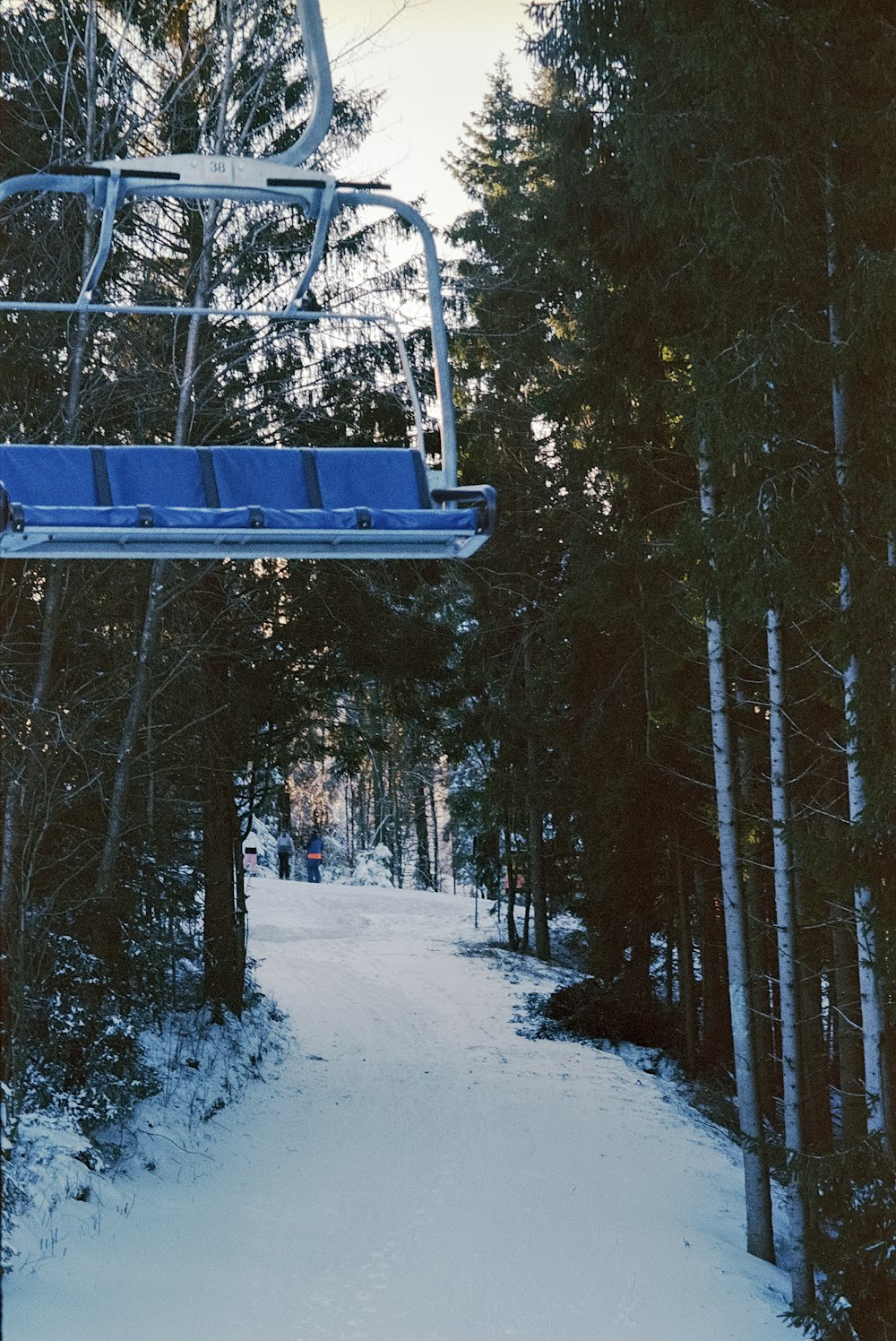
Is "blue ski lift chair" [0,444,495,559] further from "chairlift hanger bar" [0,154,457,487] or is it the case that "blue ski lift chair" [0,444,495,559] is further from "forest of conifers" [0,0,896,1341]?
"forest of conifers" [0,0,896,1341]

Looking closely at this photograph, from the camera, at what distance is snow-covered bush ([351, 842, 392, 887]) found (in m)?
40.0

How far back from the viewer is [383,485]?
5.84 meters

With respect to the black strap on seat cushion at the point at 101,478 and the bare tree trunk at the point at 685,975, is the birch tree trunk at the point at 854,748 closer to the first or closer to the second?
the black strap on seat cushion at the point at 101,478

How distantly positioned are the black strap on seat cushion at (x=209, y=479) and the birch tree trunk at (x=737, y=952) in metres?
6.71

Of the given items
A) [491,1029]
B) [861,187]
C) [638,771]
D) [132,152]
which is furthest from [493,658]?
[861,187]

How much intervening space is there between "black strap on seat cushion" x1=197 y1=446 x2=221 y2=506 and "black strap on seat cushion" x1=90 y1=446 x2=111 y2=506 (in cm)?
41

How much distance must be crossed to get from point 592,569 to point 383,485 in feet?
33.0

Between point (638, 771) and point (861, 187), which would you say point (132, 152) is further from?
point (638, 771)

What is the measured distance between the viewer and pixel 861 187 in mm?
9156

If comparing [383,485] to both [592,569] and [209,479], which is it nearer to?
[209,479]

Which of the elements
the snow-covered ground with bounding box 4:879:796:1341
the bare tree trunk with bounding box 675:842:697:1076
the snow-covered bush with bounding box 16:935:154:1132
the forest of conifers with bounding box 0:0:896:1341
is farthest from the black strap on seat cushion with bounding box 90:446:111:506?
the bare tree trunk with bounding box 675:842:697:1076

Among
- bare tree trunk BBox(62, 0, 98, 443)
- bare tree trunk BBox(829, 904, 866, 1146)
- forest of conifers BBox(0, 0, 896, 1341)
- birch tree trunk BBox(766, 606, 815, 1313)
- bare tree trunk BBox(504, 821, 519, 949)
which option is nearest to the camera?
forest of conifers BBox(0, 0, 896, 1341)

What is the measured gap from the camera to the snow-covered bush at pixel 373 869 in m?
40.0

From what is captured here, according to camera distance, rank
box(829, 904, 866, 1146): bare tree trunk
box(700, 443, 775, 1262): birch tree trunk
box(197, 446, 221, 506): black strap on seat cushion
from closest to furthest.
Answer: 1. box(197, 446, 221, 506): black strap on seat cushion
2. box(700, 443, 775, 1262): birch tree trunk
3. box(829, 904, 866, 1146): bare tree trunk
